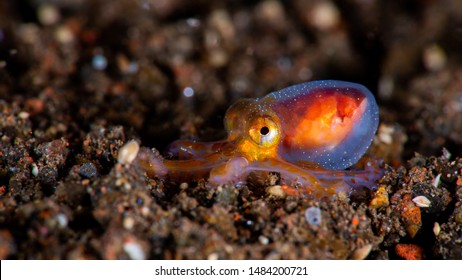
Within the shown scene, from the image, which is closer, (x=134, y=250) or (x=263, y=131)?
(x=134, y=250)

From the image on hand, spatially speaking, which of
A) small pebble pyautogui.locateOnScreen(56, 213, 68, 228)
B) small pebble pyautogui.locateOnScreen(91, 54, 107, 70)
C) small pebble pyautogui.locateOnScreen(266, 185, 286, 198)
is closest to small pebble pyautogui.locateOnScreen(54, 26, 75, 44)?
small pebble pyautogui.locateOnScreen(91, 54, 107, 70)

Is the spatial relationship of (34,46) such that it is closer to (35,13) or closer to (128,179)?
(35,13)

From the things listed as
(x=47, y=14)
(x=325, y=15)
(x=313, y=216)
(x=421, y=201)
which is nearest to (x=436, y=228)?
(x=421, y=201)

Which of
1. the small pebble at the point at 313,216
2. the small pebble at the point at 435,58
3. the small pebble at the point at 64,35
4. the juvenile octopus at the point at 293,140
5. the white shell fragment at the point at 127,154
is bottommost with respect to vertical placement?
the small pebble at the point at 313,216

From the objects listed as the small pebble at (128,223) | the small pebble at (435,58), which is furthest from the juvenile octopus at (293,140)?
the small pebble at (435,58)

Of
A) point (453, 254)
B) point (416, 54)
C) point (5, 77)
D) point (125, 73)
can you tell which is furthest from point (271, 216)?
point (5, 77)

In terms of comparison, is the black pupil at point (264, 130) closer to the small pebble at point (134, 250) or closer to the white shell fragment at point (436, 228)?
the small pebble at point (134, 250)

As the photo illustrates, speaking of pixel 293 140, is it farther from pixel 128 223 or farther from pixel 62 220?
pixel 62 220
